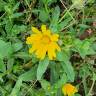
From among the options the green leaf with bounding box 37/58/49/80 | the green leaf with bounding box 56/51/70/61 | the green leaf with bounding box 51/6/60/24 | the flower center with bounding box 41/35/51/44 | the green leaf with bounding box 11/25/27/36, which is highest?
the green leaf with bounding box 51/6/60/24

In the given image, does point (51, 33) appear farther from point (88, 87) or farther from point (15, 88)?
point (88, 87)

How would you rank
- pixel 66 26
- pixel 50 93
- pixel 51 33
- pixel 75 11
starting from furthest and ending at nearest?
pixel 75 11
pixel 66 26
pixel 50 93
pixel 51 33

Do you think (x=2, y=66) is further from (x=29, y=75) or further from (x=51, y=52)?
(x=51, y=52)

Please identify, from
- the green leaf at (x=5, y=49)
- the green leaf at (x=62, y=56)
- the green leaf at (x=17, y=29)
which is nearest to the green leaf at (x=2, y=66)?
the green leaf at (x=5, y=49)

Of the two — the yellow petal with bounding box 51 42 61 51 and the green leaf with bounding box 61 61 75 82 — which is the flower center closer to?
the yellow petal with bounding box 51 42 61 51

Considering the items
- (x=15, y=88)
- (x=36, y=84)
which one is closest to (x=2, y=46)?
(x=15, y=88)

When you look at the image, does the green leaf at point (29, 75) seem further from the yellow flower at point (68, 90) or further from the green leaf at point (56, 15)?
the green leaf at point (56, 15)

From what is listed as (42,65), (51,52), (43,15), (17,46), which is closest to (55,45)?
(51,52)

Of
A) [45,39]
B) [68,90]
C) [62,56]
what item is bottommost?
[68,90]

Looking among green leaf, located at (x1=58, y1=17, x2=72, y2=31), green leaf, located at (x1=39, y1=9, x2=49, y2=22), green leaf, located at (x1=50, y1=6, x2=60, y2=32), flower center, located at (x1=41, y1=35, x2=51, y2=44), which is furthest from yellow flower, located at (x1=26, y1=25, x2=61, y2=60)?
green leaf, located at (x1=39, y1=9, x2=49, y2=22)
